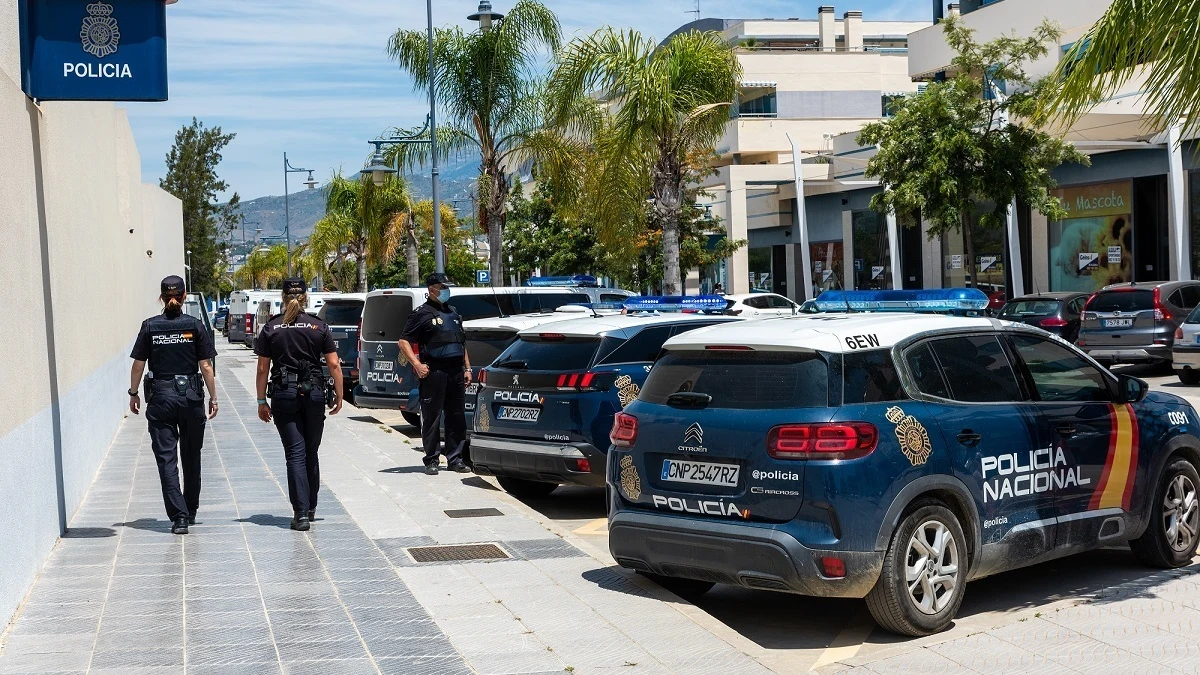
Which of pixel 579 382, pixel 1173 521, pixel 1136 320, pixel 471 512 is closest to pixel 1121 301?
pixel 1136 320

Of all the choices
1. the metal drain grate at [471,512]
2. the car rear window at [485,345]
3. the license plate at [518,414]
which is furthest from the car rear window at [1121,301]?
the metal drain grate at [471,512]

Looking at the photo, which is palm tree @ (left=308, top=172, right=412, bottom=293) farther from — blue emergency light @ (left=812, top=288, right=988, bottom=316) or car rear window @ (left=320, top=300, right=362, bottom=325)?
blue emergency light @ (left=812, top=288, right=988, bottom=316)

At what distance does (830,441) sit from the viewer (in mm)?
6195

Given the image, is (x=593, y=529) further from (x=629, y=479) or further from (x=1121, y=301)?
(x=1121, y=301)

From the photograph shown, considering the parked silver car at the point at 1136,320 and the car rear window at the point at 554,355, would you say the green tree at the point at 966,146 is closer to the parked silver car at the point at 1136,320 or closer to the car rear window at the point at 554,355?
the parked silver car at the point at 1136,320

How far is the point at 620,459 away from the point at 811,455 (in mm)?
1354

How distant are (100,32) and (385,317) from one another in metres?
7.62

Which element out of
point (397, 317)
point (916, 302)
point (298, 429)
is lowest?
point (298, 429)

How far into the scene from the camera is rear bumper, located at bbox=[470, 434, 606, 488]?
10.1m

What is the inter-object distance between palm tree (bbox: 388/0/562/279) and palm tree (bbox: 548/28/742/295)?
5239 millimetres

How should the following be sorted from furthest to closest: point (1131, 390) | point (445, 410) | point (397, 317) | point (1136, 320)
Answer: point (1136, 320)
point (397, 317)
point (445, 410)
point (1131, 390)

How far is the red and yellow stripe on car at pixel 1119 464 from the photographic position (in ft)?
24.1

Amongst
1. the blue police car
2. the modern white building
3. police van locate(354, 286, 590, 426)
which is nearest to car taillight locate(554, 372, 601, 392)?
the blue police car

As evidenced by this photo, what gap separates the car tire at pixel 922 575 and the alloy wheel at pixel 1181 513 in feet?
6.62
